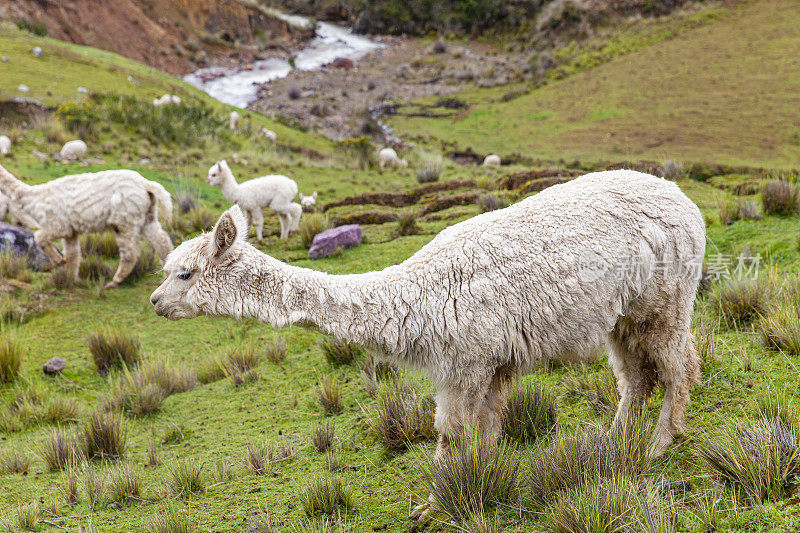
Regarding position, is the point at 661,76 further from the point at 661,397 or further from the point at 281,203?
the point at 661,397

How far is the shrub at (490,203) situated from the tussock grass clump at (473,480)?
21.5ft

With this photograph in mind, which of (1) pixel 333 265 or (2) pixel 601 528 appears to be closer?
(2) pixel 601 528

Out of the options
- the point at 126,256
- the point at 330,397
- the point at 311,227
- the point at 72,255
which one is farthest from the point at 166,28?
the point at 330,397

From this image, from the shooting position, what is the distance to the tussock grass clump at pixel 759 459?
296 cm

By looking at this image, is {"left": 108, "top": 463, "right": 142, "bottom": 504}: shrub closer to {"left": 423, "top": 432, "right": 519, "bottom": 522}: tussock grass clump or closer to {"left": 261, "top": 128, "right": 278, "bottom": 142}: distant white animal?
{"left": 423, "top": 432, "right": 519, "bottom": 522}: tussock grass clump

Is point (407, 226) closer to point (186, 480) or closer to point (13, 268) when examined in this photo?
point (186, 480)

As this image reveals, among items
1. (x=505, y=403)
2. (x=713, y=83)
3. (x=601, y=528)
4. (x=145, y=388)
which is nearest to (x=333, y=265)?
(x=145, y=388)

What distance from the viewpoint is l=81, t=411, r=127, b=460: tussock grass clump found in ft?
17.1

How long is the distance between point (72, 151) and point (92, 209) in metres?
7.52

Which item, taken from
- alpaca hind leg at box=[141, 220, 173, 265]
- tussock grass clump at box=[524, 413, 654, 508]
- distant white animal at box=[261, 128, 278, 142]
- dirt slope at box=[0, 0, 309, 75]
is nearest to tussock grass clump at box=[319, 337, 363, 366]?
tussock grass clump at box=[524, 413, 654, 508]

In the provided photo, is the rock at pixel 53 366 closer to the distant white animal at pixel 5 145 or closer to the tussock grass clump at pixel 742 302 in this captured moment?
the tussock grass clump at pixel 742 302

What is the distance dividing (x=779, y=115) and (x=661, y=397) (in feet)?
68.0

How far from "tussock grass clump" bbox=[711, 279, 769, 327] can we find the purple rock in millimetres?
5495

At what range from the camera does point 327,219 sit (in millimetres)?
10547
